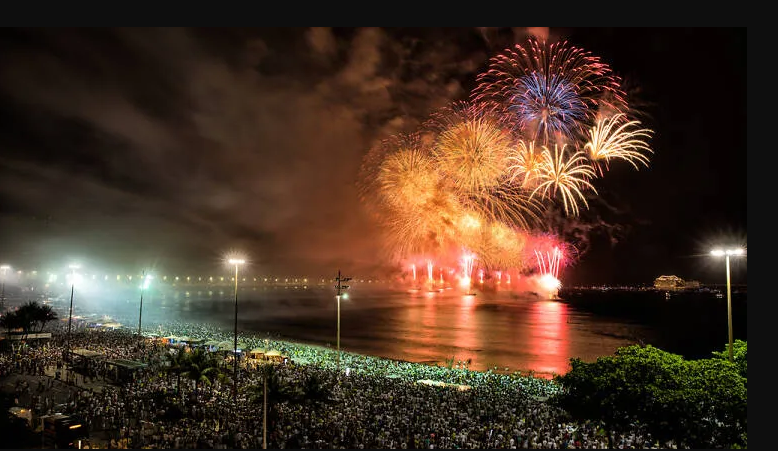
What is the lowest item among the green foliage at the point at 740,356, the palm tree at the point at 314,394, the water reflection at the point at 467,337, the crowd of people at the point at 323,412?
the water reflection at the point at 467,337

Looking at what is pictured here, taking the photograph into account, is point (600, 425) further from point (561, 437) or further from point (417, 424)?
point (417, 424)

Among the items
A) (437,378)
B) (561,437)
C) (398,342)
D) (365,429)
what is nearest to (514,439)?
(561,437)

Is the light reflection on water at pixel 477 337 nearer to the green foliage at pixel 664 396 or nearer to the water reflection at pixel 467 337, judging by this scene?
the water reflection at pixel 467 337

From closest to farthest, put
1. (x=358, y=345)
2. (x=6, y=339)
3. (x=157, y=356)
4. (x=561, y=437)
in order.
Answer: (x=561, y=437) < (x=157, y=356) < (x=6, y=339) < (x=358, y=345)

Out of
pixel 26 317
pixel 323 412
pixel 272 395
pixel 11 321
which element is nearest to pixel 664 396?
pixel 323 412

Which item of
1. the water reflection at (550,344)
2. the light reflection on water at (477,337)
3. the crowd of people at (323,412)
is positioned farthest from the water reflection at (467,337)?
the crowd of people at (323,412)

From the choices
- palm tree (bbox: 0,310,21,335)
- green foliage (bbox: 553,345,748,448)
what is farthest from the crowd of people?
palm tree (bbox: 0,310,21,335)
